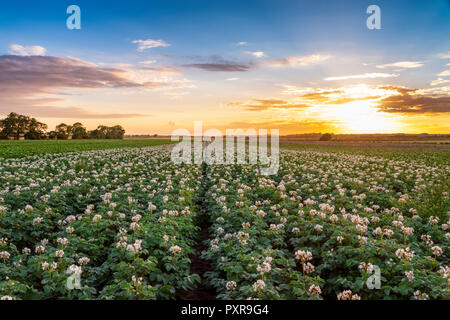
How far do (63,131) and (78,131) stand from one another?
7541mm

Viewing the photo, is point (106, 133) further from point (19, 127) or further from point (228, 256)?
point (228, 256)

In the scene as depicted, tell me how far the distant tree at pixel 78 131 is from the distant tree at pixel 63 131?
175 centimetres

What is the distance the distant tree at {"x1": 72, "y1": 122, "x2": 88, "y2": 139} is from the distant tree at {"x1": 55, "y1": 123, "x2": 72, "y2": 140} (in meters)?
1.75

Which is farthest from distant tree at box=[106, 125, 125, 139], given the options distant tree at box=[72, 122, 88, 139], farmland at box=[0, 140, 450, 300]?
farmland at box=[0, 140, 450, 300]

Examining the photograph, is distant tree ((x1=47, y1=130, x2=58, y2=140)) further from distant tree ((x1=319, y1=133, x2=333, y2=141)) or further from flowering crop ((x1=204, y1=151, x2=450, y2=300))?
flowering crop ((x1=204, y1=151, x2=450, y2=300))

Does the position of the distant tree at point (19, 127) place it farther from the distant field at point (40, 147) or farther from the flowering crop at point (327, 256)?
the flowering crop at point (327, 256)

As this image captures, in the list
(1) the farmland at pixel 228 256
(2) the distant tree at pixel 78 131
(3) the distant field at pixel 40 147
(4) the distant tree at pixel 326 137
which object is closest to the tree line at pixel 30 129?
(2) the distant tree at pixel 78 131

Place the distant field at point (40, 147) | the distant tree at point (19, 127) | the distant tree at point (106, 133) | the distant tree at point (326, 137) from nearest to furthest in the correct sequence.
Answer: the distant field at point (40, 147)
the distant tree at point (19, 127)
the distant tree at point (326, 137)
the distant tree at point (106, 133)

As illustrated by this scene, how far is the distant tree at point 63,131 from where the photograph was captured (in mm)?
123250

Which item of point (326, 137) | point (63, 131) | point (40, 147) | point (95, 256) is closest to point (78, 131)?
point (63, 131)
